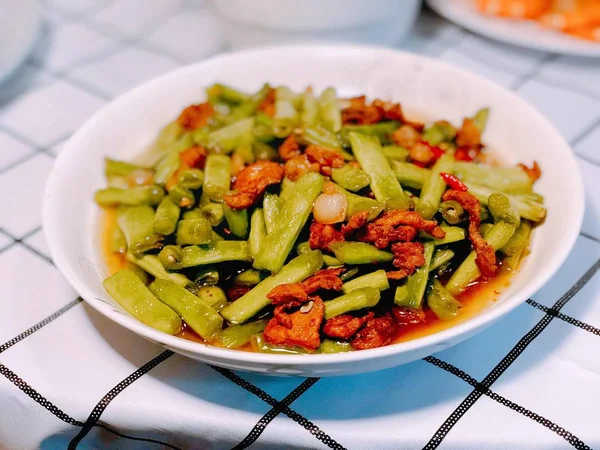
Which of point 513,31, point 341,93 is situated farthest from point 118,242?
point 513,31

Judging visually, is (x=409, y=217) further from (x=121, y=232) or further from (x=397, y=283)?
(x=121, y=232)

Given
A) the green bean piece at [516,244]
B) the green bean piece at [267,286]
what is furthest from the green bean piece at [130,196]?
the green bean piece at [516,244]

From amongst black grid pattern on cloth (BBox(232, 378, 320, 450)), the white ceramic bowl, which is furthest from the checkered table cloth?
the white ceramic bowl

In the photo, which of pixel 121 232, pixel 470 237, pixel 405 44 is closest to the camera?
pixel 470 237

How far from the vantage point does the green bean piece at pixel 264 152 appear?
128cm

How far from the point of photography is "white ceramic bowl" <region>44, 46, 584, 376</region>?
844mm

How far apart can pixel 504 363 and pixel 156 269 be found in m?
0.64

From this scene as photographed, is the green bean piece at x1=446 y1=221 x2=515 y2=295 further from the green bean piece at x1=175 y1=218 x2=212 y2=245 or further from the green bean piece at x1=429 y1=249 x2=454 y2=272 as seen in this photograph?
the green bean piece at x1=175 y1=218 x2=212 y2=245

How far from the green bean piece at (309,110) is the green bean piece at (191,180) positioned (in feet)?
0.93

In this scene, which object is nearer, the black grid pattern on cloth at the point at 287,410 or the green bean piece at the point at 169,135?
the black grid pattern on cloth at the point at 287,410

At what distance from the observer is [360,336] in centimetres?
96

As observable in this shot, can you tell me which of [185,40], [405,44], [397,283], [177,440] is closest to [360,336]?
[397,283]

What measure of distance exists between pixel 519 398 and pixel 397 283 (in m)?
0.26

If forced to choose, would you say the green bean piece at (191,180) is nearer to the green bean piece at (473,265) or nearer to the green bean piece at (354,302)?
the green bean piece at (354,302)
